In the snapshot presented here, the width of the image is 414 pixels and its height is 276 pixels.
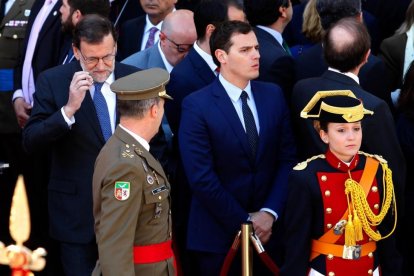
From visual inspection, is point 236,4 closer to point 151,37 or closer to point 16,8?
point 151,37

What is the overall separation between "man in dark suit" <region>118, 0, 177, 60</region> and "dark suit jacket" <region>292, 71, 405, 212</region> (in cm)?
204

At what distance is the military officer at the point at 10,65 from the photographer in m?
6.69

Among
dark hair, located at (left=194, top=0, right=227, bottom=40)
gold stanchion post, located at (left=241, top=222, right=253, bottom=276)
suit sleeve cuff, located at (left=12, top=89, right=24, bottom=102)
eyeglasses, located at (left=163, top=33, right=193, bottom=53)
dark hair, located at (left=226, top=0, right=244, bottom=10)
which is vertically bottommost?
gold stanchion post, located at (left=241, top=222, right=253, bottom=276)

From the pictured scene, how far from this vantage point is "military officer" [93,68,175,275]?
3.85 metres

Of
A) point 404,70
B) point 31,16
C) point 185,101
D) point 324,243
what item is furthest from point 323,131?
point 31,16

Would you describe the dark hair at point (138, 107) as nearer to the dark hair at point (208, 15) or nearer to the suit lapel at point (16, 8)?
the dark hair at point (208, 15)

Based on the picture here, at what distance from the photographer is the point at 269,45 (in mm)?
5508

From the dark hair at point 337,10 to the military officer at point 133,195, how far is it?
1633 mm

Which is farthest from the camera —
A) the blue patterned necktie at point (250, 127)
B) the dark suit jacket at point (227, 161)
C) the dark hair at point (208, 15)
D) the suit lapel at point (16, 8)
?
the suit lapel at point (16, 8)

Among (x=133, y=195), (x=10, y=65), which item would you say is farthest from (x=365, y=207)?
(x=10, y=65)

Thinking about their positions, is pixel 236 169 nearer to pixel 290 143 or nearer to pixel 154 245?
pixel 290 143

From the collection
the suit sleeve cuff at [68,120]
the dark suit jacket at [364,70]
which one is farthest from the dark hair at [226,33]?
the suit sleeve cuff at [68,120]

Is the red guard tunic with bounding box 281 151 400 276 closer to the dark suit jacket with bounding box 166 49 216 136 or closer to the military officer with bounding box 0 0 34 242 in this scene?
the dark suit jacket with bounding box 166 49 216 136

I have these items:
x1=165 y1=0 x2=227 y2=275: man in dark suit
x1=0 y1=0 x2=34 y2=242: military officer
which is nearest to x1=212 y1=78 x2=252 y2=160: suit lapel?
x1=165 y1=0 x2=227 y2=275: man in dark suit
